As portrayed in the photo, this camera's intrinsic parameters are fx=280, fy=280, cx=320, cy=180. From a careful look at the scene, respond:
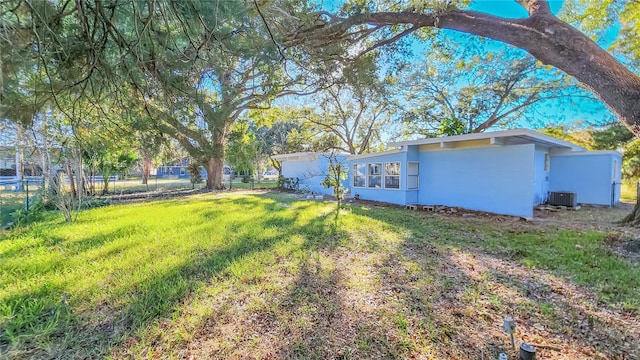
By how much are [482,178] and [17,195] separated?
14.1 m

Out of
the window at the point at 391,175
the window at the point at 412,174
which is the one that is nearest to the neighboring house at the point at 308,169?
the window at the point at 391,175

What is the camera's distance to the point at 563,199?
421 inches

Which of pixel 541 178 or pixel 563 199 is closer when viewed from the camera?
pixel 563 199

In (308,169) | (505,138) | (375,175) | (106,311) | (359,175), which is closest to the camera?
(106,311)

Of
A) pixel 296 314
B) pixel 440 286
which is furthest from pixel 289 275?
pixel 440 286

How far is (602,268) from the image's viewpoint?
13.0 ft

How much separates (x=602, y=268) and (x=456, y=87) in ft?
43.3

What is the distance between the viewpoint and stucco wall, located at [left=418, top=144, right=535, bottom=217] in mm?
8164

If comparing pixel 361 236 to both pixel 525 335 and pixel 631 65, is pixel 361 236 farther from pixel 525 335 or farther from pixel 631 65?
pixel 631 65

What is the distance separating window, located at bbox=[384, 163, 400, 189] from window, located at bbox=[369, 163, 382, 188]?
0.41 meters

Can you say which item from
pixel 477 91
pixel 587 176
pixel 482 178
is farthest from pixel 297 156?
pixel 587 176

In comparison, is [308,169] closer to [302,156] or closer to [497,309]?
[302,156]

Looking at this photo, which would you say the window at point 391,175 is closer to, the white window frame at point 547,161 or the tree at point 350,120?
the white window frame at point 547,161

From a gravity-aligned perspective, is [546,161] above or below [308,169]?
above
